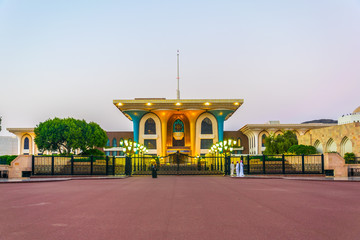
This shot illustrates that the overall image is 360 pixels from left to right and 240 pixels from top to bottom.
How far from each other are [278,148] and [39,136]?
37.7 meters

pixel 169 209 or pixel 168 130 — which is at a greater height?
pixel 168 130

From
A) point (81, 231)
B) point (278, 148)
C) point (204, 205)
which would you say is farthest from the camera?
point (278, 148)

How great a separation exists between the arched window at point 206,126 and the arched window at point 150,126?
10554mm

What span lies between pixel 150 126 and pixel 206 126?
39.6 feet

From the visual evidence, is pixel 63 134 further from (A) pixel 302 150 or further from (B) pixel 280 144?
(A) pixel 302 150

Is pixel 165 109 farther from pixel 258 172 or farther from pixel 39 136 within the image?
pixel 258 172

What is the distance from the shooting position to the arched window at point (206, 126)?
73312mm

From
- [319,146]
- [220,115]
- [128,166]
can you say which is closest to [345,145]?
[319,146]

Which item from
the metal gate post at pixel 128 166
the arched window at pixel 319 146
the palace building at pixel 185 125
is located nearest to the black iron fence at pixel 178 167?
the metal gate post at pixel 128 166

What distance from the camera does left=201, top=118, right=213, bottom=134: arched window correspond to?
73.3 m

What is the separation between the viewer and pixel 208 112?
72.9m

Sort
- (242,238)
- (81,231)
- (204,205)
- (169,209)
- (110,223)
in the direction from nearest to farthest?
(242,238) < (81,231) < (110,223) < (169,209) < (204,205)

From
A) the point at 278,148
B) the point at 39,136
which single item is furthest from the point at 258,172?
the point at 39,136

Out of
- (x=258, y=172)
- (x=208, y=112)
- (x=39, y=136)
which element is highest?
(x=208, y=112)
